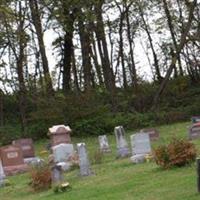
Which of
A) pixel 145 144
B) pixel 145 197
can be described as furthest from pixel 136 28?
pixel 145 197

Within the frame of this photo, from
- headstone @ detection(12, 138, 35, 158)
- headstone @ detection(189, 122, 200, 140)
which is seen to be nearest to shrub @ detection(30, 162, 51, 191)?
headstone @ detection(12, 138, 35, 158)

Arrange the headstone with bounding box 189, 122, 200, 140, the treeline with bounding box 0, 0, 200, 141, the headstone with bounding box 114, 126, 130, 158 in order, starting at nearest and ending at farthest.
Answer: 1. the headstone with bounding box 114, 126, 130, 158
2. the headstone with bounding box 189, 122, 200, 140
3. the treeline with bounding box 0, 0, 200, 141

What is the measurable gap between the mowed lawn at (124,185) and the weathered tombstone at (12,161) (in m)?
1.69

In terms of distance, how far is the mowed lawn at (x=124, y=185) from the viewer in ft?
37.2

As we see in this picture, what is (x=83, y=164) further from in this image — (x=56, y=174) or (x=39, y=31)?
(x=39, y=31)

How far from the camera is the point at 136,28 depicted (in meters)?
49.0

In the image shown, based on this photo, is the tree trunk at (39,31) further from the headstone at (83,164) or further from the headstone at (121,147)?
the headstone at (83,164)

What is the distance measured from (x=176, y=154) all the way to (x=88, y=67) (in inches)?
1015

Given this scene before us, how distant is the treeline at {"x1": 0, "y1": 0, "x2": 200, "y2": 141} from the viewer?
31.5 m

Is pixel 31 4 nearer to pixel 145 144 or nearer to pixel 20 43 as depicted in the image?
pixel 20 43

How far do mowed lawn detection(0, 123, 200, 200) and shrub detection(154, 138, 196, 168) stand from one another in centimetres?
18

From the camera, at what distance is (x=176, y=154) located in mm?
13828

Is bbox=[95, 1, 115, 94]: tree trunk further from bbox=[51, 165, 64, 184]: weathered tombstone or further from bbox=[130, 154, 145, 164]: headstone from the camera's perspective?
bbox=[51, 165, 64, 184]: weathered tombstone

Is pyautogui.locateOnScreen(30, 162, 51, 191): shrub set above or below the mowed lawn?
above
